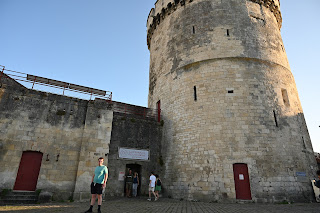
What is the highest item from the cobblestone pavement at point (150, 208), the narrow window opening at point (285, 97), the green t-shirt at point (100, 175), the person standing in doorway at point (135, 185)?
the narrow window opening at point (285, 97)

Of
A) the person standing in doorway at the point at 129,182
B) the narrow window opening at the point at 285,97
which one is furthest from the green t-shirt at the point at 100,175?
the narrow window opening at the point at 285,97

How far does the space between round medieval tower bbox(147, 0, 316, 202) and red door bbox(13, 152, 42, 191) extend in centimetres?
685

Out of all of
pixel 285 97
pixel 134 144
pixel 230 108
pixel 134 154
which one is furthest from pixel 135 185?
pixel 285 97

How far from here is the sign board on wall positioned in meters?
11.4

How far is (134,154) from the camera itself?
1170cm

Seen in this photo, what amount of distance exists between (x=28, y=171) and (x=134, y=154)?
17.4ft

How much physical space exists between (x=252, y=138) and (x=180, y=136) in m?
3.94

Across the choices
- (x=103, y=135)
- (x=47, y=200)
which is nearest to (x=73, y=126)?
(x=103, y=135)

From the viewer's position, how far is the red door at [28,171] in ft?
29.8

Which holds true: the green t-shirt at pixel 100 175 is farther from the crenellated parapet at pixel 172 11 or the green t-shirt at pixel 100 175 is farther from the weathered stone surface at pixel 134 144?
the crenellated parapet at pixel 172 11

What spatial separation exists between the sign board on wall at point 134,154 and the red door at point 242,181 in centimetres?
515

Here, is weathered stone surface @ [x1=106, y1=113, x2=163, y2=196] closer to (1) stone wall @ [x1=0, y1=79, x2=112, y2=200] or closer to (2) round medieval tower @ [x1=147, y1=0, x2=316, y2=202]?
(2) round medieval tower @ [x1=147, y1=0, x2=316, y2=202]

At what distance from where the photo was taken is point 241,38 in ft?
41.0

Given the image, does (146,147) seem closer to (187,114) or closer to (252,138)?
(187,114)
